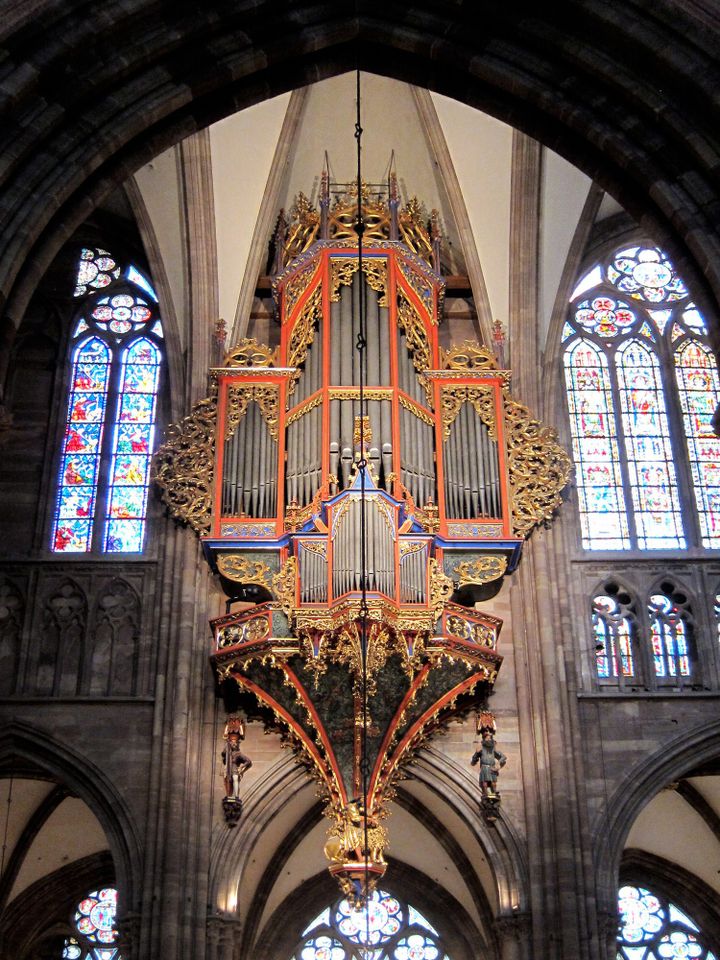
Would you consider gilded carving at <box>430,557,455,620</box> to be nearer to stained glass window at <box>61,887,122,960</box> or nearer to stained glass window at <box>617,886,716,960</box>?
stained glass window at <box>617,886,716,960</box>

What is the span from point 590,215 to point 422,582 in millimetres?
5599

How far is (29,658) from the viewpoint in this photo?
16.8 meters

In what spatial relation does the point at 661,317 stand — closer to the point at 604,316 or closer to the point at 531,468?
the point at 604,316

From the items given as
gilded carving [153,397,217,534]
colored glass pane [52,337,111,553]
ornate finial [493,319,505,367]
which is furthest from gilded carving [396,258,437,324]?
colored glass pane [52,337,111,553]

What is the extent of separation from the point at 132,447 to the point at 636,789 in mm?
7089

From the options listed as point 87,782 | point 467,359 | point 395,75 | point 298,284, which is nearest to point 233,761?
point 87,782

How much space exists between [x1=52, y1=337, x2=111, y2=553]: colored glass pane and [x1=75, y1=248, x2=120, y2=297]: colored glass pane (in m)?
0.82

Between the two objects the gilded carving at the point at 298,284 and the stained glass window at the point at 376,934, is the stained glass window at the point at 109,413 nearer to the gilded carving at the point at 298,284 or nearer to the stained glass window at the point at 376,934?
the gilded carving at the point at 298,284

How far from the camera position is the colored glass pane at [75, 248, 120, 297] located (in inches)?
776

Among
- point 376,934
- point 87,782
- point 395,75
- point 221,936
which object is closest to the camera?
point 395,75

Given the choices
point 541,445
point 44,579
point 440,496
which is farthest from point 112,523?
point 541,445

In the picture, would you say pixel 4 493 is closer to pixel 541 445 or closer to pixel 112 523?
pixel 112 523

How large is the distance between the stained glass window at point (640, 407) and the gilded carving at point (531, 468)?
1.13 metres

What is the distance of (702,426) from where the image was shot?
19.0m
